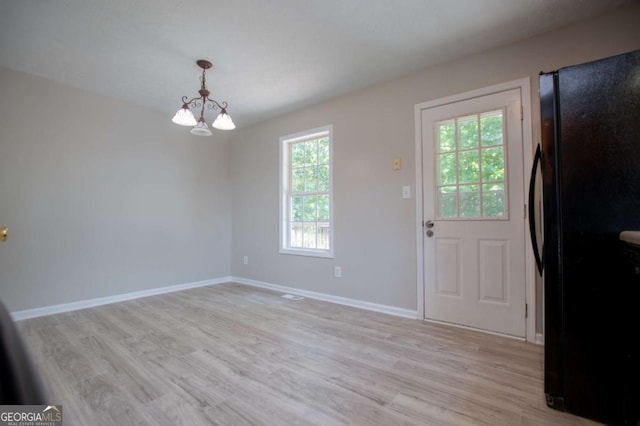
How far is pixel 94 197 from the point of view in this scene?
346cm

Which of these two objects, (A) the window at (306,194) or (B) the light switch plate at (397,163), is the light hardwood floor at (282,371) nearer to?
(A) the window at (306,194)

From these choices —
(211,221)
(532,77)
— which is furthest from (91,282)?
(532,77)

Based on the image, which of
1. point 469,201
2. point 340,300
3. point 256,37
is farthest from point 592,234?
point 256,37

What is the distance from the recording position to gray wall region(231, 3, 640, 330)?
7.42ft

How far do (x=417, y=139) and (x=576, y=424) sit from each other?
2.30 meters

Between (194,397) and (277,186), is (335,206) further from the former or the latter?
(194,397)

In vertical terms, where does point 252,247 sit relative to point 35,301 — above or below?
above

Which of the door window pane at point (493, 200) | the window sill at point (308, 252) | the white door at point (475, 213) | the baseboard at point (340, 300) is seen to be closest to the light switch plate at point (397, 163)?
the white door at point (475, 213)

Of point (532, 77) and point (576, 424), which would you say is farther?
Answer: point (532, 77)

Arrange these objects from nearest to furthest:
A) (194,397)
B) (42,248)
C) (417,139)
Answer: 1. (194,397)
2. (417,139)
3. (42,248)

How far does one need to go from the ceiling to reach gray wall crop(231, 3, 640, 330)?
0.13 meters

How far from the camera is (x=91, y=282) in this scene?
135 inches

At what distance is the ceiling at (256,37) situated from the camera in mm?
2084

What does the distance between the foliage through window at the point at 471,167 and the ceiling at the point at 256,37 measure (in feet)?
2.12
